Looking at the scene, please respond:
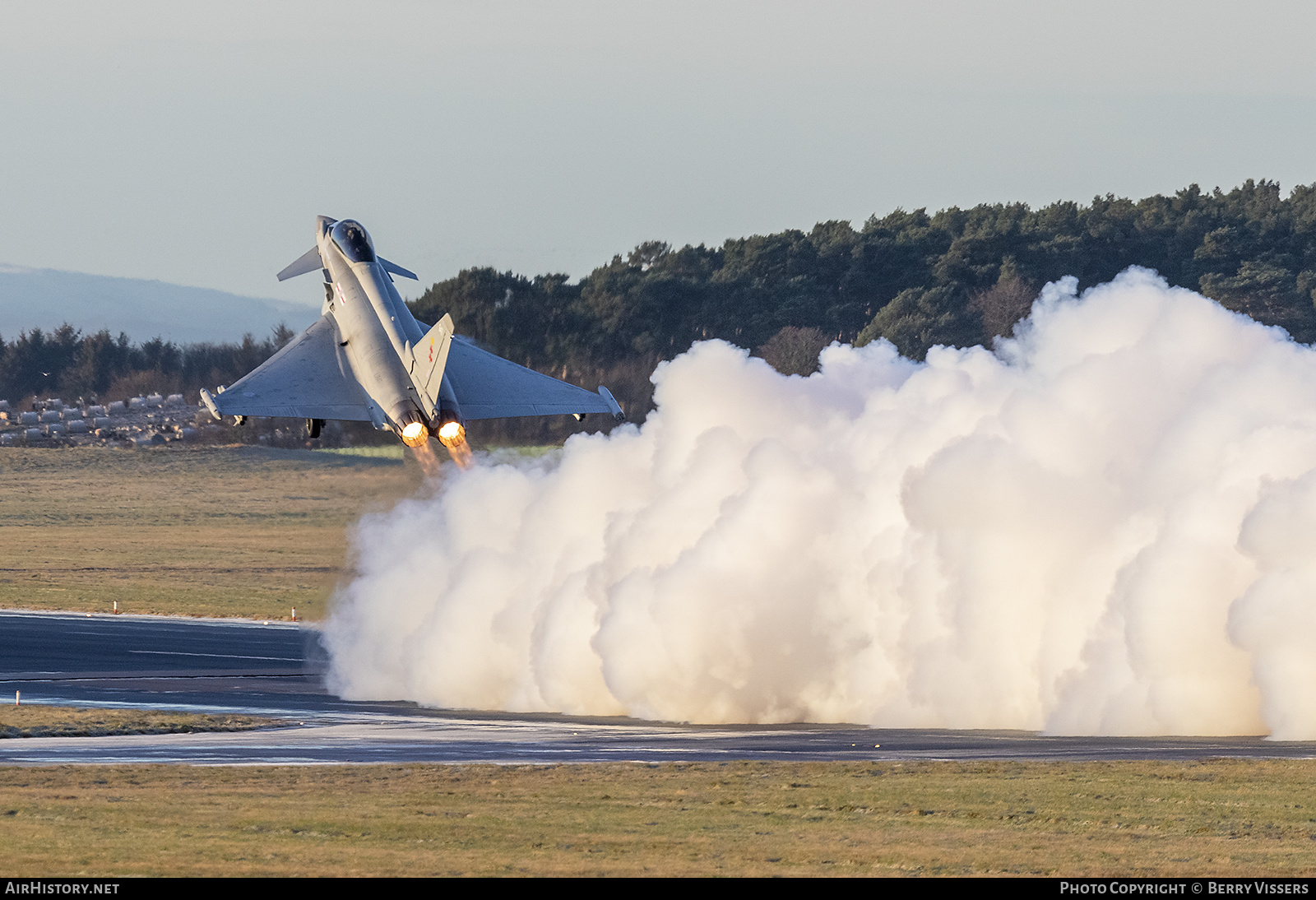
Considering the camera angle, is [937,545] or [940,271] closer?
[937,545]

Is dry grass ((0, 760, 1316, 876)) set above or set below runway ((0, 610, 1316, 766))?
below

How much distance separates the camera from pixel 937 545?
51.2 meters

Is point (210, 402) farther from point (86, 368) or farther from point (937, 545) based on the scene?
point (86, 368)

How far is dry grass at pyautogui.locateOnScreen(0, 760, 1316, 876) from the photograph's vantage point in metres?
27.2

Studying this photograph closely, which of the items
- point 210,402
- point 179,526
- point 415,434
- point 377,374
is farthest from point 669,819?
point 179,526

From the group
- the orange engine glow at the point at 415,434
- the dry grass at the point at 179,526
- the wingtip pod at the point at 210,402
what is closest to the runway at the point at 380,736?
the orange engine glow at the point at 415,434

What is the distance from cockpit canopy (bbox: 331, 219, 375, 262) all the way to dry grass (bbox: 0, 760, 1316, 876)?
2148 centimetres

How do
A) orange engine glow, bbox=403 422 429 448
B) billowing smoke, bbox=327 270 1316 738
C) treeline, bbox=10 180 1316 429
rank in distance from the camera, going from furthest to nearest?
1. treeline, bbox=10 180 1316 429
2. orange engine glow, bbox=403 422 429 448
3. billowing smoke, bbox=327 270 1316 738

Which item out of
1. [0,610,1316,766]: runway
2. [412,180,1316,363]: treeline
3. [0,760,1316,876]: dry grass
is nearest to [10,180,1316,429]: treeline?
[412,180,1316,363]: treeline

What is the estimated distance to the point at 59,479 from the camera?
495 ft

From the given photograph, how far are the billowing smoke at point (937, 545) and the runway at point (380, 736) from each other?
1770mm

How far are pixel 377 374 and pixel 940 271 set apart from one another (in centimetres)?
9579

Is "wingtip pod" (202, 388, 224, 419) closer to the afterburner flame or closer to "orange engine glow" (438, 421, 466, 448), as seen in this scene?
the afterburner flame
